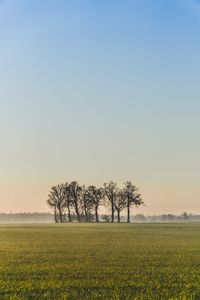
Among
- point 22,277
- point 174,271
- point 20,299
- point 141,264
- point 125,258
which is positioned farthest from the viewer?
point 125,258

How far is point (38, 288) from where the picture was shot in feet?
81.9

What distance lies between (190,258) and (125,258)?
6.07 meters

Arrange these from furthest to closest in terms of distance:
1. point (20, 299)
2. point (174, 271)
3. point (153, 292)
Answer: point (174, 271) → point (153, 292) → point (20, 299)

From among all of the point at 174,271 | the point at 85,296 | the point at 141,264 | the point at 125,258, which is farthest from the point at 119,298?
the point at 125,258

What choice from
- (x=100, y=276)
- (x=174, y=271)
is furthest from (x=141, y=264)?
(x=100, y=276)

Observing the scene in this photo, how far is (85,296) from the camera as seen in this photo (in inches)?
903

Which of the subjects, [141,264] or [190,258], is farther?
[190,258]

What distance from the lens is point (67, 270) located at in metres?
32.9

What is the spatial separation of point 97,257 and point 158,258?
5.33 meters

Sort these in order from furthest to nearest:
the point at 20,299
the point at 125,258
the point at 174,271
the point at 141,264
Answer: the point at 125,258 < the point at 141,264 < the point at 174,271 < the point at 20,299

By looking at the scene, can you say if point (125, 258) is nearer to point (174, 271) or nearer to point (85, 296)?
point (174, 271)

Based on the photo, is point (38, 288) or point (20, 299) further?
point (38, 288)

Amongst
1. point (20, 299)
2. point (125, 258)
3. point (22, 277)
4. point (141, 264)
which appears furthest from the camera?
point (125, 258)

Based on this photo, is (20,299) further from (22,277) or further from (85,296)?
(22,277)
